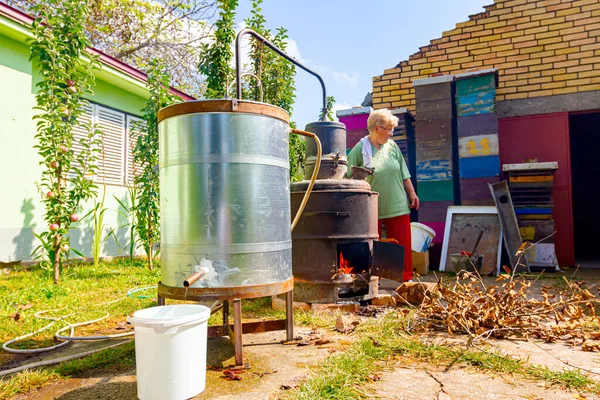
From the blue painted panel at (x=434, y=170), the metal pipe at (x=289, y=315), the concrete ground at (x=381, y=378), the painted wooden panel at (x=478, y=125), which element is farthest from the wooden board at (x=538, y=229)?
the metal pipe at (x=289, y=315)

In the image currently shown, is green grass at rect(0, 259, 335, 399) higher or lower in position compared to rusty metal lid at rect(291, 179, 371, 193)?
lower

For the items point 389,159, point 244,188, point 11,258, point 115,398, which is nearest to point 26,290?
point 11,258

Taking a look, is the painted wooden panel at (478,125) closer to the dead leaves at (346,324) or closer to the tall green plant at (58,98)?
the dead leaves at (346,324)

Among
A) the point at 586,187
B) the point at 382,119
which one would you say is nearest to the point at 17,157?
the point at 382,119

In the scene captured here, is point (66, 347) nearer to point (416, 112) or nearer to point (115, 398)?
point (115, 398)

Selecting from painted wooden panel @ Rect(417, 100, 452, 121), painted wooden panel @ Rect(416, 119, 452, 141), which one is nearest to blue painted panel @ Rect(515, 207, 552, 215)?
painted wooden panel @ Rect(416, 119, 452, 141)

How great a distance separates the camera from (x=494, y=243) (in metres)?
6.25

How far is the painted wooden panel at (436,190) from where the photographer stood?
22.2ft

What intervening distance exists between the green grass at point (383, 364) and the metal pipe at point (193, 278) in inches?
27.7

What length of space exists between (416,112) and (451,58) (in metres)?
1.48

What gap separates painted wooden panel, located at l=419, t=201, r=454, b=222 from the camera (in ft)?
22.4

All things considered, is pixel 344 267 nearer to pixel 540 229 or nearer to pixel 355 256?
pixel 355 256

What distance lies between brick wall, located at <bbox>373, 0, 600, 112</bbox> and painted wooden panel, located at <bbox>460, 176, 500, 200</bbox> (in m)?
1.68

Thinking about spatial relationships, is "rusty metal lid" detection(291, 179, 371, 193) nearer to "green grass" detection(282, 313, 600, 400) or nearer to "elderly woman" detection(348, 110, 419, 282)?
"elderly woman" detection(348, 110, 419, 282)
